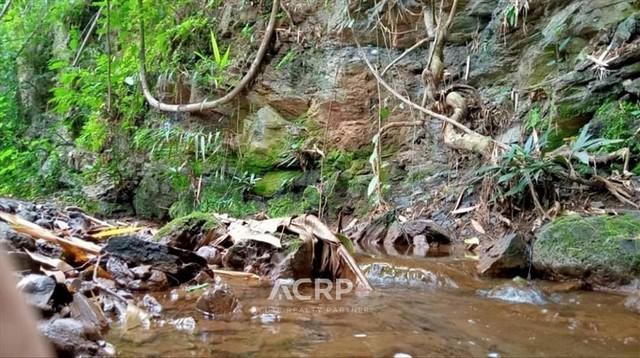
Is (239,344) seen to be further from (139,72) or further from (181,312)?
(139,72)

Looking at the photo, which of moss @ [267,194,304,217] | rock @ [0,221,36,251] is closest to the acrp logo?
rock @ [0,221,36,251]

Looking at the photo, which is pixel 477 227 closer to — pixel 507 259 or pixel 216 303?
pixel 507 259

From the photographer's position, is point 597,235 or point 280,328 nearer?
point 280,328

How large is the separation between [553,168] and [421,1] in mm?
3324

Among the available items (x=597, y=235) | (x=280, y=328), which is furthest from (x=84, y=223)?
(x=597, y=235)

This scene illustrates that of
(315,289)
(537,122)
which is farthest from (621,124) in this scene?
(315,289)

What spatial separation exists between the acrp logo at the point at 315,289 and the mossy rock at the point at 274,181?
157 inches

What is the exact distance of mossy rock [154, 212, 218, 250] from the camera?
11.6 ft

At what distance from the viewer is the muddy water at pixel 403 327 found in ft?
5.69

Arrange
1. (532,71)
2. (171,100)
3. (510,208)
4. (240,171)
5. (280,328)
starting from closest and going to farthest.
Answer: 1. (280,328)
2. (510,208)
3. (532,71)
4. (240,171)
5. (171,100)

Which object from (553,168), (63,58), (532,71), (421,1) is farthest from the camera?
(63,58)

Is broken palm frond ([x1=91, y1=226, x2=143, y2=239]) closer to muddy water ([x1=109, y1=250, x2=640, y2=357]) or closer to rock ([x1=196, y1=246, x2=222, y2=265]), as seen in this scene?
rock ([x1=196, y1=246, x2=222, y2=265])

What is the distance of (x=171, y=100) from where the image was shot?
8.24m

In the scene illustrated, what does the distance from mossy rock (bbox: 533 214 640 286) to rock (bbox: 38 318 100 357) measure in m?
2.69
